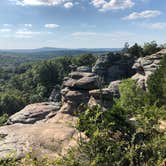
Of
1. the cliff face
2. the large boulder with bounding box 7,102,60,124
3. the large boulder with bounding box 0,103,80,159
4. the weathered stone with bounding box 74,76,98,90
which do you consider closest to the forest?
the cliff face

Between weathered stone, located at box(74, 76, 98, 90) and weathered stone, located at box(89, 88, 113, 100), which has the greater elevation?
weathered stone, located at box(74, 76, 98, 90)

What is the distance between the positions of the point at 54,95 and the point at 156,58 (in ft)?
150

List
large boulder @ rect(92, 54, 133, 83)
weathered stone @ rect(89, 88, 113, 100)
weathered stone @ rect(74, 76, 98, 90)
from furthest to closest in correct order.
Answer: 1. large boulder @ rect(92, 54, 133, 83)
2. weathered stone @ rect(74, 76, 98, 90)
3. weathered stone @ rect(89, 88, 113, 100)

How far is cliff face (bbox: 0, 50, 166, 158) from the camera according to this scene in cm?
1794

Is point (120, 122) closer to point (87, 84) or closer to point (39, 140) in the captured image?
point (39, 140)

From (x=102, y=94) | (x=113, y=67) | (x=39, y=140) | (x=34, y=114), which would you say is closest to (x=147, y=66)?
(x=113, y=67)

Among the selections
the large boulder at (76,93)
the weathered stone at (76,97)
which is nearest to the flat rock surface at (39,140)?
the large boulder at (76,93)

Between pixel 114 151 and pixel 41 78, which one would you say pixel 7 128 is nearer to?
pixel 114 151

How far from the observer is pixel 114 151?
32.0ft

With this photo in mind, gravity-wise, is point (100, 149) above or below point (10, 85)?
above

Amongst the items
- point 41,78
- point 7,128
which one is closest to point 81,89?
point 7,128

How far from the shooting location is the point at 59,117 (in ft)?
126

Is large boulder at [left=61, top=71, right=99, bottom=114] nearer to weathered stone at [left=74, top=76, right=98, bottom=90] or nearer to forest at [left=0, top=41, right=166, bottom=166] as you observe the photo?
weathered stone at [left=74, top=76, right=98, bottom=90]

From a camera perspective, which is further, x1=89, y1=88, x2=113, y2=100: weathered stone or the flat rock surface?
x1=89, y1=88, x2=113, y2=100: weathered stone
